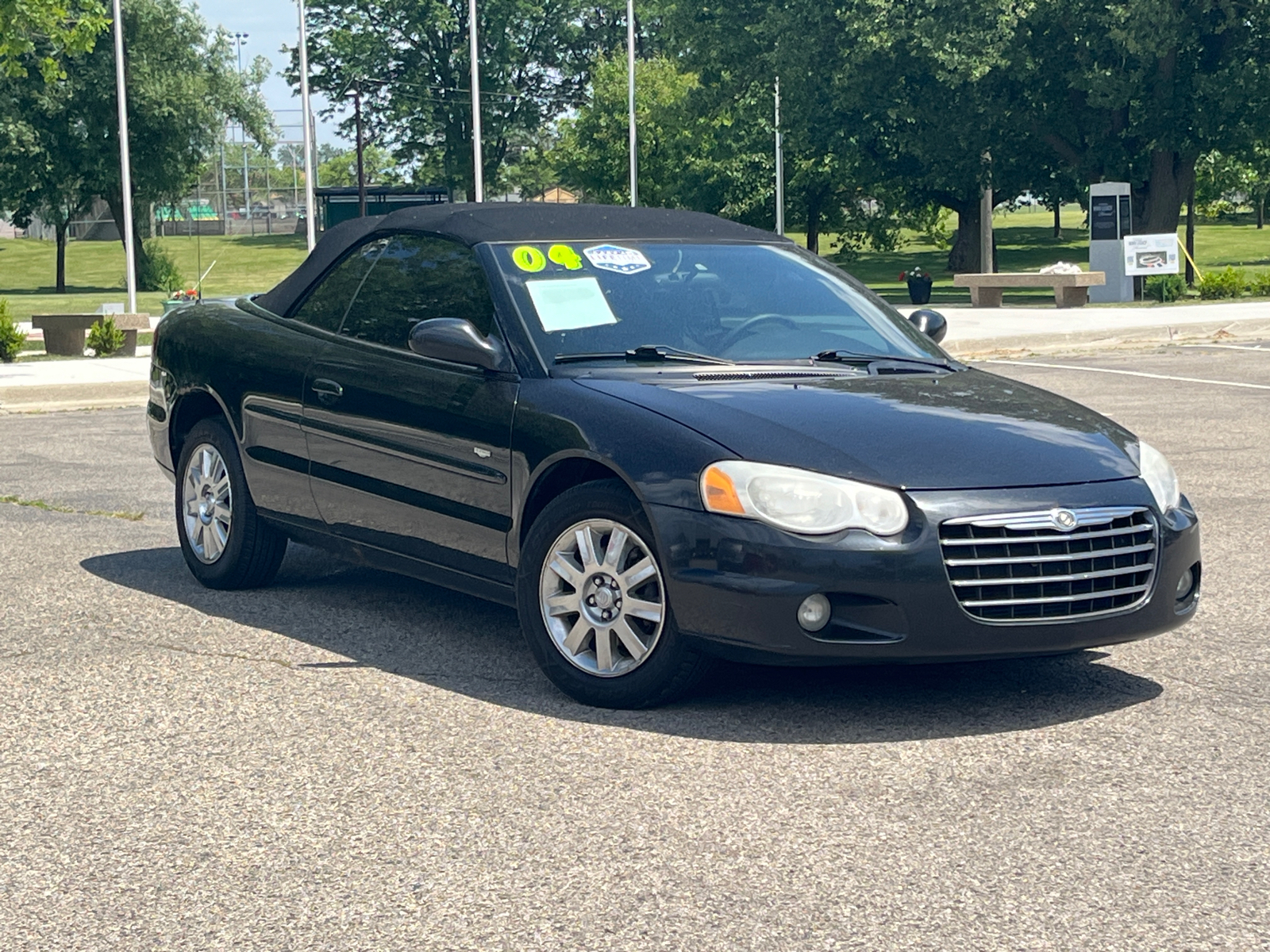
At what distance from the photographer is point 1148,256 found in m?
33.0

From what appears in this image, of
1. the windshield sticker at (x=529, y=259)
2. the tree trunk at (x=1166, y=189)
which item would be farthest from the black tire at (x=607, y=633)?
the tree trunk at (x=1166, y=189)

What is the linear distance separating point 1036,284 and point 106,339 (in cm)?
1701

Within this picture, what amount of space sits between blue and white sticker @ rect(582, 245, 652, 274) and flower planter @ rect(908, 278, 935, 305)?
91.5 ft

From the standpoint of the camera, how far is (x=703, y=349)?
240 inches

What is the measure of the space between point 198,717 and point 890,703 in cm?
213

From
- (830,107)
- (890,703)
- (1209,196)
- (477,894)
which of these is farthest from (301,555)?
(1209,196)

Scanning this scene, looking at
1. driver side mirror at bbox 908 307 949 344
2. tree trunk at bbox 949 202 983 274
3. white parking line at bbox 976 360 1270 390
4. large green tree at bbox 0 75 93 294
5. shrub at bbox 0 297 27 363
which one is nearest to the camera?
driver side mirror at bbox 908 307 949 344

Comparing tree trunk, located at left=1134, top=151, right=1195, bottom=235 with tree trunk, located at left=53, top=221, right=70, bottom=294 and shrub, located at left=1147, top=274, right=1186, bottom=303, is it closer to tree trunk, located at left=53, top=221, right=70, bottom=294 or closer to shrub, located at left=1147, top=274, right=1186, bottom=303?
shrub, located at left=1147, top=274, right=1186, bottom=303

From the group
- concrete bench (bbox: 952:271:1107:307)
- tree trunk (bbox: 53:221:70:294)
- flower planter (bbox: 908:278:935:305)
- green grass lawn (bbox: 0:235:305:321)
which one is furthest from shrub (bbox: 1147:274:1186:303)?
tree trunk (bbox: 53:221:70:294)

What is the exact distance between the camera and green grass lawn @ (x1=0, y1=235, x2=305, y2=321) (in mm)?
55062

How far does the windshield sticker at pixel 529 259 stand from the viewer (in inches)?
246

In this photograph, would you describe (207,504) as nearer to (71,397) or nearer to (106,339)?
(71,397)

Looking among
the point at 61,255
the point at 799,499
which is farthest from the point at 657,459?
the point at 61,255

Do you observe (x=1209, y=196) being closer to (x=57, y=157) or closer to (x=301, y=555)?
(x=57, y=157)
